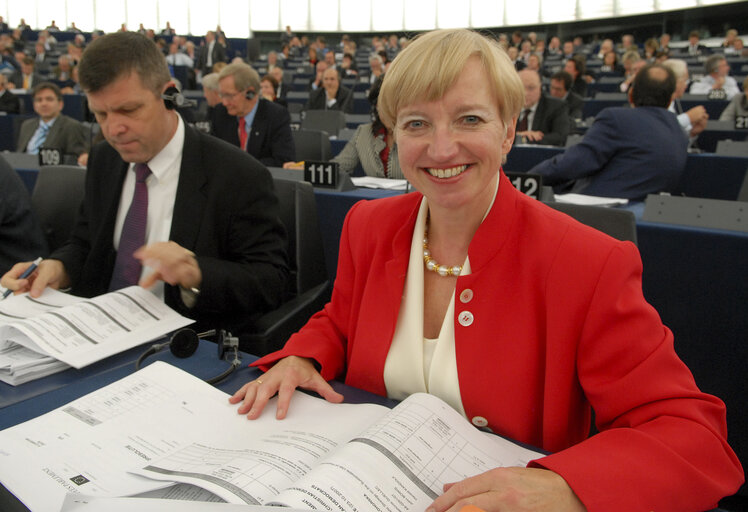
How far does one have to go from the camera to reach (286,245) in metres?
1.94

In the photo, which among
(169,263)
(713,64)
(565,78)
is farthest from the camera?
(713,64)

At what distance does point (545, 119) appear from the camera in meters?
5.80

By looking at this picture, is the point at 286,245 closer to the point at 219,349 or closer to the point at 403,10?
the point at 219,349

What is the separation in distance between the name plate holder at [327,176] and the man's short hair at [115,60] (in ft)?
4.61

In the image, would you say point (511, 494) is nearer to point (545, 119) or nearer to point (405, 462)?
point (405, 462)

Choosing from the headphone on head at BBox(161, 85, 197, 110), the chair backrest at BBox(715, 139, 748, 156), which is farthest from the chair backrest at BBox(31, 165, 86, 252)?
the chair backrest at BBox(715, 139, 748, 156)

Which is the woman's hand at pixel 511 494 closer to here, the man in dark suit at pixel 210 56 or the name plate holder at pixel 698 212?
the name plate holder at pixel 698 212

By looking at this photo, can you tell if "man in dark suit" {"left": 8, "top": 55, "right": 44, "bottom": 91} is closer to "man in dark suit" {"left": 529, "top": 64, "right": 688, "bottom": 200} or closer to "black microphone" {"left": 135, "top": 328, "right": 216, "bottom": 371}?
"man in dark suit" {"left": 529, "top": 64, "right": 688, "bottom": 200}

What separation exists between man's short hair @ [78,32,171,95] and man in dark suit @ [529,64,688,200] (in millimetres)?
2221

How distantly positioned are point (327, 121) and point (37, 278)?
19.1ft

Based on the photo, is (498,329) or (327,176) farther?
(327,176)

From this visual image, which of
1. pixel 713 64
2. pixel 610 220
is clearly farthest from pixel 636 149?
pixel 713 64

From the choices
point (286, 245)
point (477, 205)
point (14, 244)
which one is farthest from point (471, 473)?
point (14, 244)

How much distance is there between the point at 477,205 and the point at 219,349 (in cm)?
63
